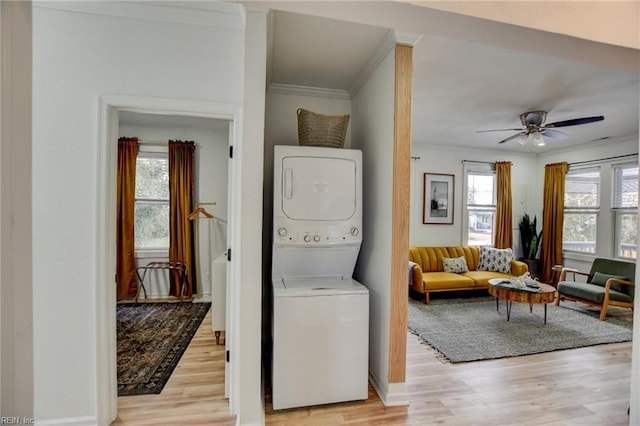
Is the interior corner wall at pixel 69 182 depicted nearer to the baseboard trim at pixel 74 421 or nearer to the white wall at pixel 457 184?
the baseboard trim at pixel 74 421

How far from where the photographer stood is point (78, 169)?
1.73 meters

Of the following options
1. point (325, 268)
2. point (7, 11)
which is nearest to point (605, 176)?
point (325, 268)

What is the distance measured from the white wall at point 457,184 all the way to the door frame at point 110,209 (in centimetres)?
400

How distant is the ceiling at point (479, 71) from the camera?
119cm

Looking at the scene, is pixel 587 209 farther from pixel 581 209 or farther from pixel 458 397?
pixel 458 397

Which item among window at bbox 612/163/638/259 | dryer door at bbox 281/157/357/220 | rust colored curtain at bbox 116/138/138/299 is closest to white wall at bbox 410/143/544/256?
window at bbox 612/163/638/259

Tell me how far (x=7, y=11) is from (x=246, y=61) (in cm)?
112

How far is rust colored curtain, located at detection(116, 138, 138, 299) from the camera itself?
4.07 meters

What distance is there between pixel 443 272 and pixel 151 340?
4233 millimetres

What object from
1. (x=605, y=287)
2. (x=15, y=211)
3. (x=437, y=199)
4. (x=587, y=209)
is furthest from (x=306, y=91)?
(x=587, y=209)

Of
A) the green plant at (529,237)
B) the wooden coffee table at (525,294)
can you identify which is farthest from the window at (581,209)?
the wooden coffee table at (525,294)

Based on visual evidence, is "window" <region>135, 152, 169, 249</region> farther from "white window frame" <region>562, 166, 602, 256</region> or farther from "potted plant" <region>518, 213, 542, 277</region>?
"white window frame" <region>562, 166, 602, 256</region>

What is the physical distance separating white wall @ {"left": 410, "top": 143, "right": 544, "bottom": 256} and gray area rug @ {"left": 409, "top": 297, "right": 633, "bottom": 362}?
4.46ft

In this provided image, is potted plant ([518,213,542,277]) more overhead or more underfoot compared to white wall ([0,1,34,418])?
more underfoot
